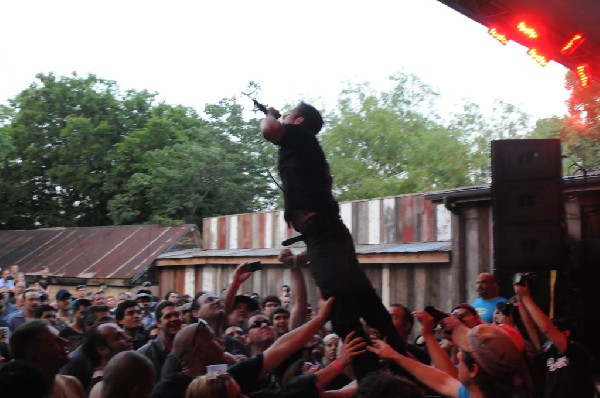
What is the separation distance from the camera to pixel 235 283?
6.02 metres

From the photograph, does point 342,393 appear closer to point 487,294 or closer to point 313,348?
point 313,348

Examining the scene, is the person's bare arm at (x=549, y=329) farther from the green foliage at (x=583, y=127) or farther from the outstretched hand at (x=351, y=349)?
the green foliage at (x=583, y=127)

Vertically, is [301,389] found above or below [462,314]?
below

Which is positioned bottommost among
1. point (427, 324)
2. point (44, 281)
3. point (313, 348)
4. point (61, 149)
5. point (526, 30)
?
point (44, 281)

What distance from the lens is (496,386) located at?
11.6 ft

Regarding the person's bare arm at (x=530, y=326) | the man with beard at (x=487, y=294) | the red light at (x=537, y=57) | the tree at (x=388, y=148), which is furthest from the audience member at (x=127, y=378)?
the tree at (x=388, y=148)

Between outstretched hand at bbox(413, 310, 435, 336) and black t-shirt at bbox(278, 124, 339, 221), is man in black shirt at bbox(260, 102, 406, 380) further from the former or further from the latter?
outstretched hand at bbox(413, 310, 435, 336)

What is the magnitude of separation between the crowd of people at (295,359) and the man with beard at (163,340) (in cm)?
1

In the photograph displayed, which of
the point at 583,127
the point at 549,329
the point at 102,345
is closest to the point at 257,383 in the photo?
the point at 102,345

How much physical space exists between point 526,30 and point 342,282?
6.73 m

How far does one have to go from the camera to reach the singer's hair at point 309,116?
4590 mm

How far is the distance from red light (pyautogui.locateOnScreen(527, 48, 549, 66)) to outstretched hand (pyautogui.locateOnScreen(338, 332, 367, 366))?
711cm

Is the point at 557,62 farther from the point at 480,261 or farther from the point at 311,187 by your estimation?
the point at 311,187

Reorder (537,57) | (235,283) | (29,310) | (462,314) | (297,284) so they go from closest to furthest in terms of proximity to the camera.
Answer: (462,314)
(297,284)
(235,283)
(29,310)
(537,57)
